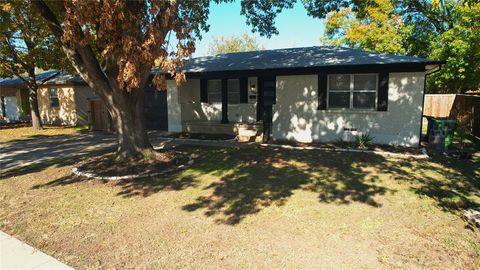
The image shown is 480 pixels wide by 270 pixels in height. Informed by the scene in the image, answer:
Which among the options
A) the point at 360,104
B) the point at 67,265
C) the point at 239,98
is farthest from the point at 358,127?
the point at 67,265

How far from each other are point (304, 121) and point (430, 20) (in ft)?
61.3

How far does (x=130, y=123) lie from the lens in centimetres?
923

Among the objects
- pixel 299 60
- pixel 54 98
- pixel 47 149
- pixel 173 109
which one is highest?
pixel 299 60

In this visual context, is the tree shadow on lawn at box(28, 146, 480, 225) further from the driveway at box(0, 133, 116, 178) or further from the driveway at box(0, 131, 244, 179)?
the driveway at box(0, 133, 116, 178)

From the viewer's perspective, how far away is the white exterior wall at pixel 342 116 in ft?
36.5

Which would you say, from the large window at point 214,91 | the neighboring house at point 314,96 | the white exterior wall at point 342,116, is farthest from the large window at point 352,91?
the large window at point 214,91

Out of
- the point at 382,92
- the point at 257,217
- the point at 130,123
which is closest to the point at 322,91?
the point at 382,92

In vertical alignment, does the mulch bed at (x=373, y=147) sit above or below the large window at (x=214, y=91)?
below

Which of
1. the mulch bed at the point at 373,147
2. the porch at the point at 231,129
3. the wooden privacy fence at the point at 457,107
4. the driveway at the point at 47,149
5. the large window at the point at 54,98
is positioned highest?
the large window at the point at 54,98

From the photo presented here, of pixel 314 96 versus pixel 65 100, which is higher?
pixel 65 100

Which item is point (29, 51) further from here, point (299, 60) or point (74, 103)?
point (299, 60)

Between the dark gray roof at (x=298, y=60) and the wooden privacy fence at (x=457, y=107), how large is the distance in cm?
544

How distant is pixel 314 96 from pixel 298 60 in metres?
1.80

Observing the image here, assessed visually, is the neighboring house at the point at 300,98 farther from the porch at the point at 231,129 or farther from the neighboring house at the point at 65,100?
the neighboring house at the point at 65,100
